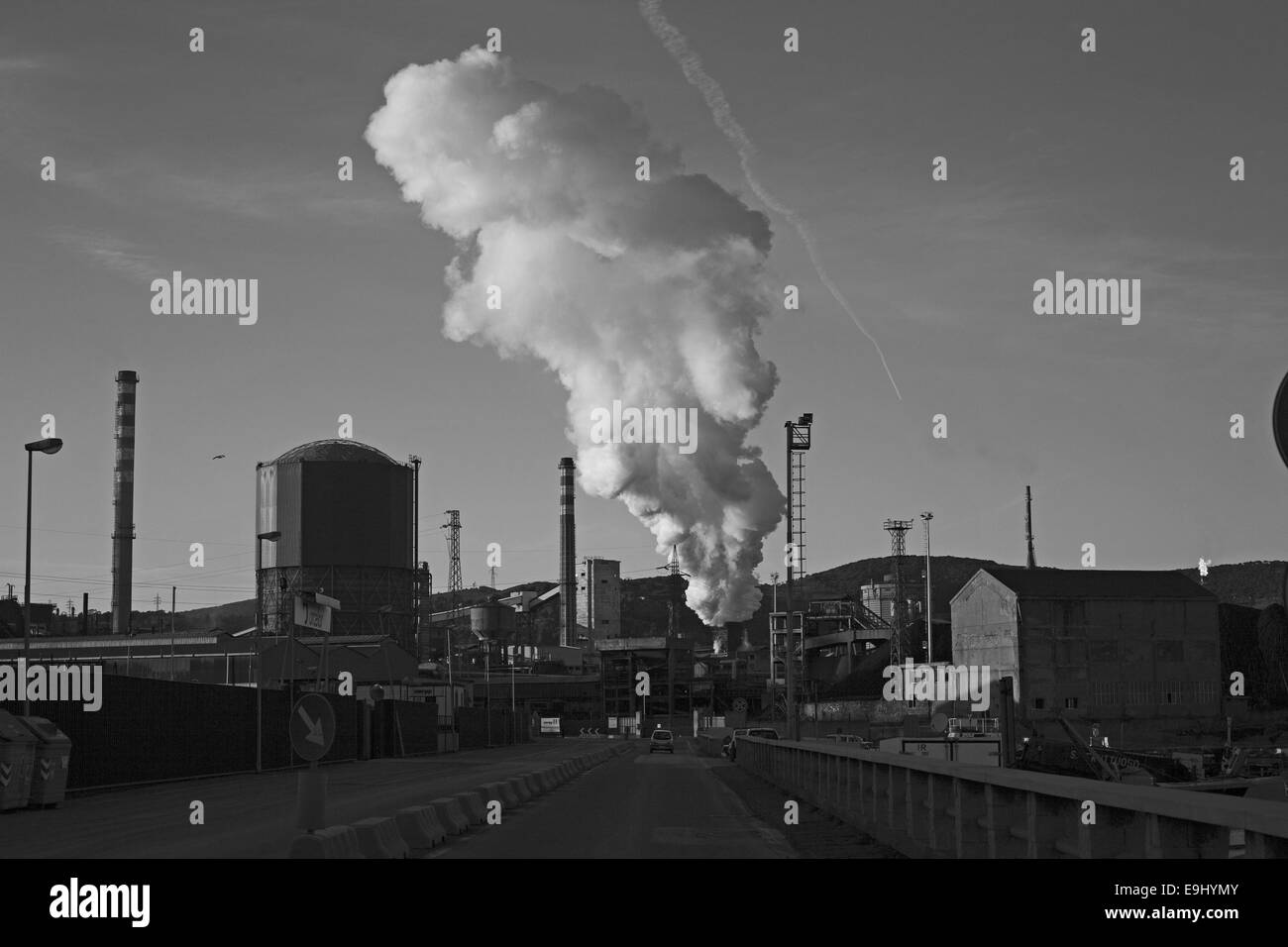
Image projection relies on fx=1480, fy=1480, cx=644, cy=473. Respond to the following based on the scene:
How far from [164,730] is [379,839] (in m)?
30.1

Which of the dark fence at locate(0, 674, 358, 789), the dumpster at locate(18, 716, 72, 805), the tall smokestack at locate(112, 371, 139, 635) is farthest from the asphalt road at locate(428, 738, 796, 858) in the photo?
the tall smokestack at locate(112, 371, 139, 635)

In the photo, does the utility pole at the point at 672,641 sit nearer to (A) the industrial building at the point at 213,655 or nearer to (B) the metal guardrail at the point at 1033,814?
(A) the industrial building at the point at 213,655

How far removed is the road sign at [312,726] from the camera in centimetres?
1520

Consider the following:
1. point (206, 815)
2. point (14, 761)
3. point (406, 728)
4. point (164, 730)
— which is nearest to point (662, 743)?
point (406, 728)

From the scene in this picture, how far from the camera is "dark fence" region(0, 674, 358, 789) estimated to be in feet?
122

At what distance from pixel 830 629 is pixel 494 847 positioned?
513 ft

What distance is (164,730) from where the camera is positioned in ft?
142

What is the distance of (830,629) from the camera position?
17250 cm

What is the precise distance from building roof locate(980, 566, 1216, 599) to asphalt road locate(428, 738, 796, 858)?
221 feet

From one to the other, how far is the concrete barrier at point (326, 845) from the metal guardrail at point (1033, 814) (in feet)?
19.2

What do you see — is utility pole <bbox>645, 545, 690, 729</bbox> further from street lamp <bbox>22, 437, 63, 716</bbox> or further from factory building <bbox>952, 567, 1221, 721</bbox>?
street lamp <bbox>22, 437, 63, 716</bbox>

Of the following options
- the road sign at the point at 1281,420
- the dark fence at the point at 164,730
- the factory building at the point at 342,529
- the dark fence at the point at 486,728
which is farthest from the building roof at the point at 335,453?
the road sign at the point at 1281,420
